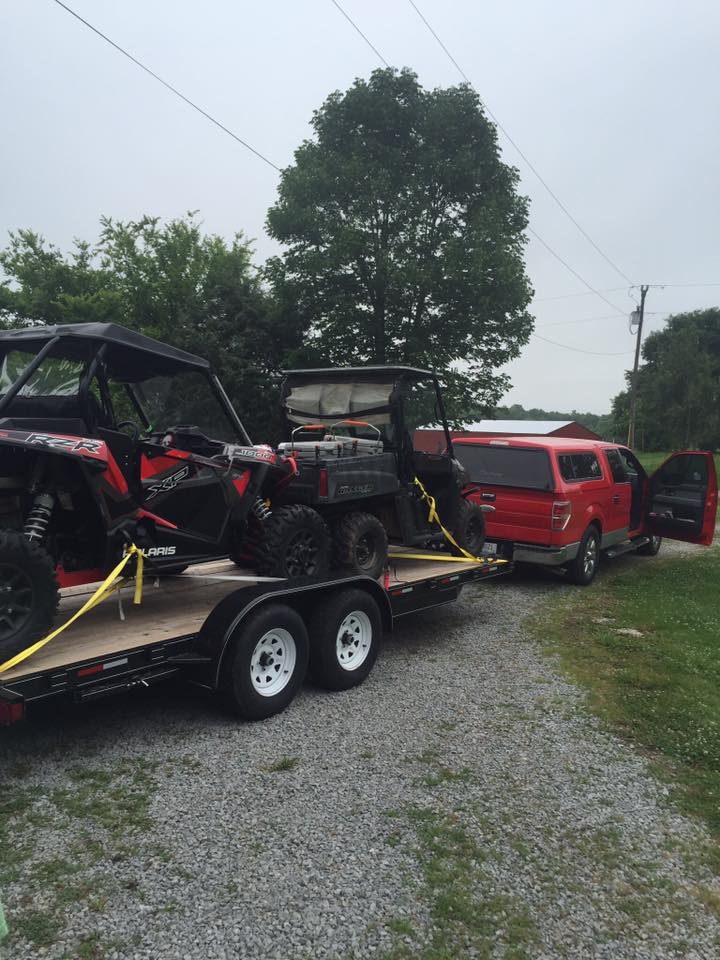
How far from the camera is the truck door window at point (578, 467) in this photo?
9305mm

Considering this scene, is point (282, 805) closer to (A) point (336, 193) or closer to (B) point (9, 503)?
(B) point (9, 503)

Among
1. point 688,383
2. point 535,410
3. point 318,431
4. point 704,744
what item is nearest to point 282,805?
point 704,744

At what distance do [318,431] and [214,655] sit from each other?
3321 mm

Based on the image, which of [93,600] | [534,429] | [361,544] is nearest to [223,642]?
[93,600]

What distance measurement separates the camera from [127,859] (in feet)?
11.1

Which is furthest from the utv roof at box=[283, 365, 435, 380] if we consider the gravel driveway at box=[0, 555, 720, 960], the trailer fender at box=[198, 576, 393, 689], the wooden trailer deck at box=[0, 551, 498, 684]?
the gravel driveway at box=[0, 555, 720, 960]

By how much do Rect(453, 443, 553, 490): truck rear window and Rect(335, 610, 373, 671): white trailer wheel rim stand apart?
4060mm

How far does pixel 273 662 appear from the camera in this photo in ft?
16.7

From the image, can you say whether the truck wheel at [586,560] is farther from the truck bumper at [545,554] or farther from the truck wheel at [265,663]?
the truck wheel at [265,663]

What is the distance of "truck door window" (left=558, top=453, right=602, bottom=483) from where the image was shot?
30.5 feet

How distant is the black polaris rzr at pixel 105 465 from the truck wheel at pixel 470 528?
2653 mm

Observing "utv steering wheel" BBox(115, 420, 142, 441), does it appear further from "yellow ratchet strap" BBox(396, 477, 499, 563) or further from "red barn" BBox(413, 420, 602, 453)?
"red barn" BBox(413, 420, 602, 453)

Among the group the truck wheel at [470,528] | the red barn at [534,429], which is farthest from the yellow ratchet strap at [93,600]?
the red barn at [534,429]

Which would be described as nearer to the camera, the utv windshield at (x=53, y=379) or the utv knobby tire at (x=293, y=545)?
the utv windshield at (x=53, y=379)
